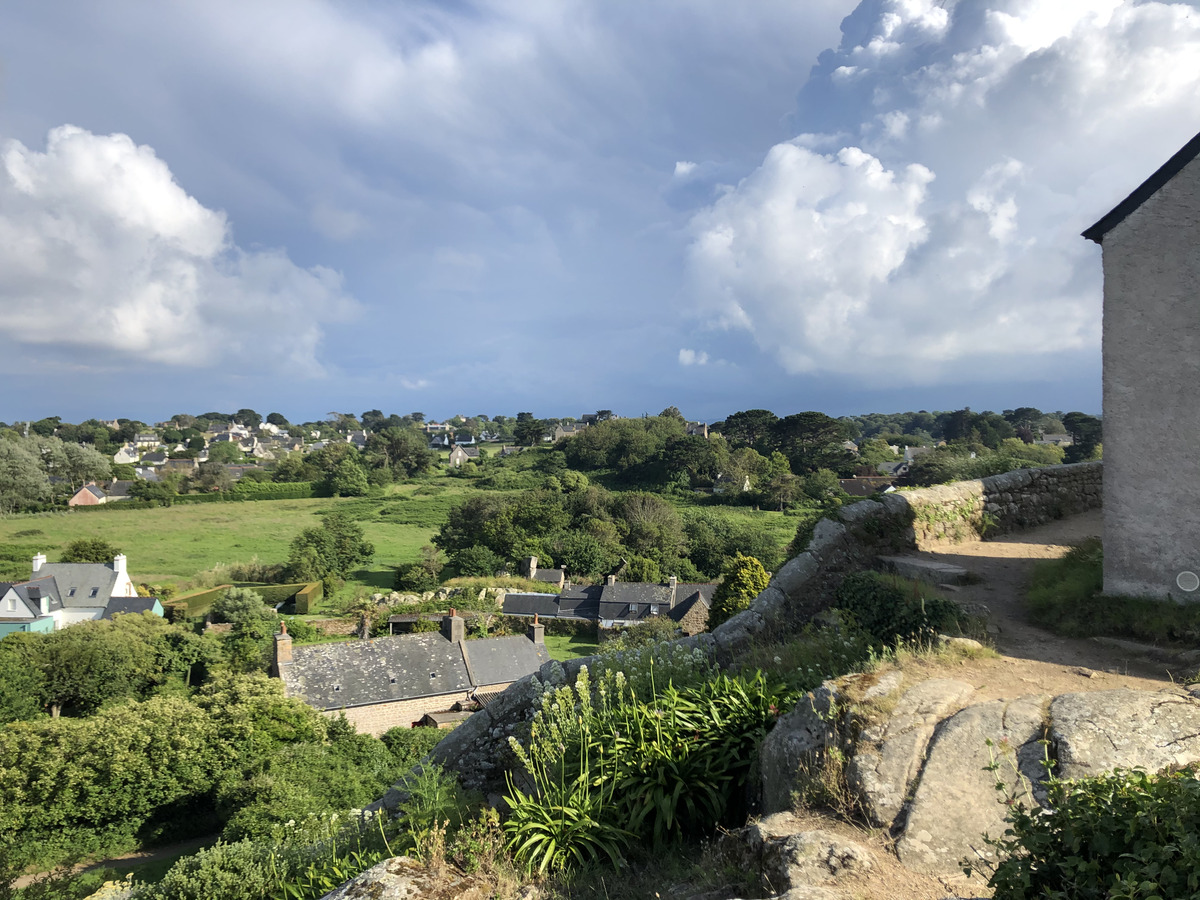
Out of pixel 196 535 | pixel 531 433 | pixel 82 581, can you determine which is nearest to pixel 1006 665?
pixel 82 581

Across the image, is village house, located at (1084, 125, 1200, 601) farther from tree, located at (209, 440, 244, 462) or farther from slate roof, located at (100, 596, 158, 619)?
tree, located at (209, 440, 244, 462)

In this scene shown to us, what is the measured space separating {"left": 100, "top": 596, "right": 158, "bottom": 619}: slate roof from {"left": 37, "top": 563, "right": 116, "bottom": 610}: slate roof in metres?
0.90

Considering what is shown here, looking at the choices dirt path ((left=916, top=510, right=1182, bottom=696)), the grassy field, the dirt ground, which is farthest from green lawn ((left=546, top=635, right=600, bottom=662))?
the dirt ground

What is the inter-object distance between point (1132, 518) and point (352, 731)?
23.7 metres

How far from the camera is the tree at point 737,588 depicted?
28.8 m

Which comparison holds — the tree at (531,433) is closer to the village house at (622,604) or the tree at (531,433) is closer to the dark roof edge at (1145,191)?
the village house at (622,604)

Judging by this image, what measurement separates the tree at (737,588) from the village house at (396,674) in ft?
29.8

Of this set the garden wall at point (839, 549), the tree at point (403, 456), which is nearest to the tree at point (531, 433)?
the tree at point (403, 456)

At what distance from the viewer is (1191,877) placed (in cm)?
222

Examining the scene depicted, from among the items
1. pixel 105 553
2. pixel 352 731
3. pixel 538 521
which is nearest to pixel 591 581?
pixel 538 521

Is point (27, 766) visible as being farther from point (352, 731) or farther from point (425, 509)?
point (425, 509)

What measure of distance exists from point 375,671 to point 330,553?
26.0m

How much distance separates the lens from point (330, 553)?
167ft

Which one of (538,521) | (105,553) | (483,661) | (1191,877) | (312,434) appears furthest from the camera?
(312,434)
